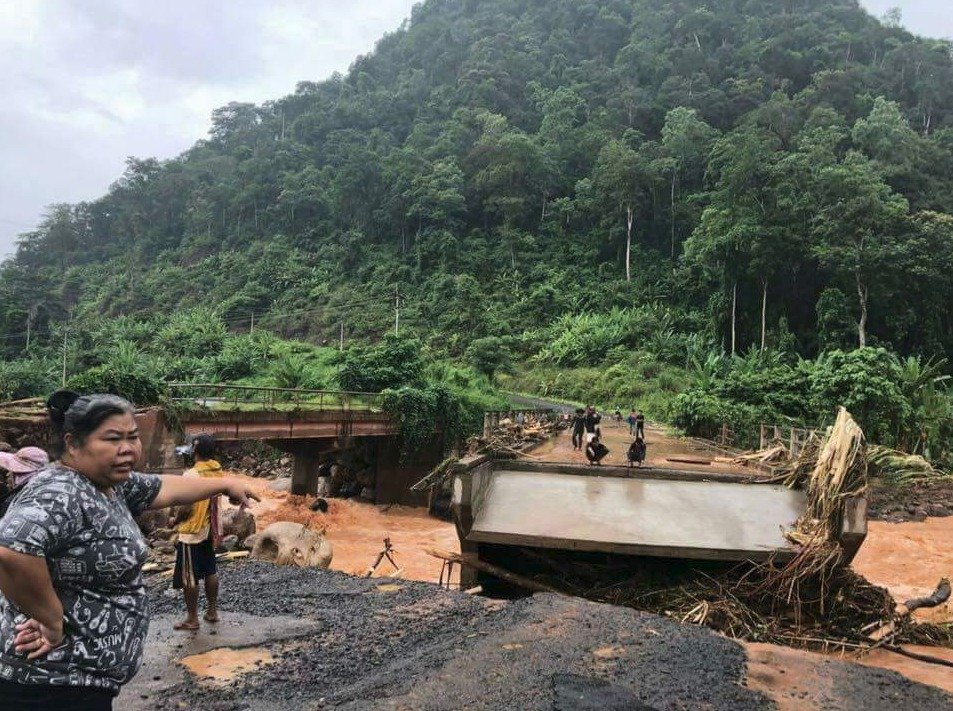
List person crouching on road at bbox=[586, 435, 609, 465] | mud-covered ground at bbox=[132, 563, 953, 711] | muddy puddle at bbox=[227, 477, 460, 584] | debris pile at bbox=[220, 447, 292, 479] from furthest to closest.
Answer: debris pile at bbox=[220, 447, 292, 479] → muddy puddle at bbox=[227, 477, 460, 584] → person crouching on road at bbox=[586, 435, 609, 465] → mud-covered ground at bbox=[132, 563, 953, 711]

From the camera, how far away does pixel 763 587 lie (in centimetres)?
658

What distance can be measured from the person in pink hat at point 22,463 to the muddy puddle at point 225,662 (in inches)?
80.1

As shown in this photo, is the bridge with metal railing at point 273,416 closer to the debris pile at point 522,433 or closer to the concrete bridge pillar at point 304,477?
the concrete bridge pillar at point 304,477

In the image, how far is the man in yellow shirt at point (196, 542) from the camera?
5.11m

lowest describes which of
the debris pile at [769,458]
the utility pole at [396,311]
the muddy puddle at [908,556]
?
the muddy puddle at [908,556]

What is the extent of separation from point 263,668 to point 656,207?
53129 millimetres

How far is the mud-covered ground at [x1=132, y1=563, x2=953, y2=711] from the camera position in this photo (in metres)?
3.95

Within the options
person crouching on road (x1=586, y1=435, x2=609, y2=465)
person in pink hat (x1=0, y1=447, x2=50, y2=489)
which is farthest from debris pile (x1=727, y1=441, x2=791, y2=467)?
person in pink hat (x1=0, y1=447, x2=50, y2=489)

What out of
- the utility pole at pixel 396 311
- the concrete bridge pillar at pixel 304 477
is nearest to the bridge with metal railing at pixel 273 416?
the concrete bridge pillar at pixel 304 477

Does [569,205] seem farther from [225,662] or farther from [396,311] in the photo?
[225,662]

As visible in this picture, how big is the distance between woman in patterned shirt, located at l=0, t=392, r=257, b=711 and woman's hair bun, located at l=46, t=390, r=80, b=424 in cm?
4

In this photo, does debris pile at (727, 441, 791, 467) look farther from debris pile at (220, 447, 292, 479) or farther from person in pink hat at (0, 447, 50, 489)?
debris pile at (220, 447, 292, 479)

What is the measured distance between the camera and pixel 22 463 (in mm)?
2951

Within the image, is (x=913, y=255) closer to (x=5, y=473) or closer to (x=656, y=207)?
(x=656, y=207)
